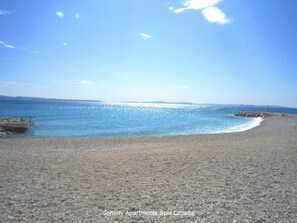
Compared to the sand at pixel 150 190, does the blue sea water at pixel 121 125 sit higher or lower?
lower

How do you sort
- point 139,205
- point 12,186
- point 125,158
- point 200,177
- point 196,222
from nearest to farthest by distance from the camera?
point 196,222 < point 139,205 < point 12,186 < point 200,177 < point 125,158

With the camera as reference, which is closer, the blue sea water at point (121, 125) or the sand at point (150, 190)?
the sand at point (150, 190)

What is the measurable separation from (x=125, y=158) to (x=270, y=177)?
690cm

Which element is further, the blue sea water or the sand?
the blue sea water

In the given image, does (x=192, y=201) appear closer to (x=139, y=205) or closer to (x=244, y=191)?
(x=139, y=205)

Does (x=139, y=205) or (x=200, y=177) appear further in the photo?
(x=200, y=177)

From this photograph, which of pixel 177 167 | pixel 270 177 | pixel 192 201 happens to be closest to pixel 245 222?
pixel 192 201

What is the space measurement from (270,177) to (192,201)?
13.4ft

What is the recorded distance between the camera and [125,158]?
12.5 metres

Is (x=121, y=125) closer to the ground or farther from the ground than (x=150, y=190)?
closer to the ground

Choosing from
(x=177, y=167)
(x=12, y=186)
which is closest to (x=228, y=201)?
(x=177, y=167)

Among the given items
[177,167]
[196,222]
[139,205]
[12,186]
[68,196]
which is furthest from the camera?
[177,167]

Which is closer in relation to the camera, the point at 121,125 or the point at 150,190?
the point at 150,190

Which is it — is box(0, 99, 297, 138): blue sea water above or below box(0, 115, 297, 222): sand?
below
